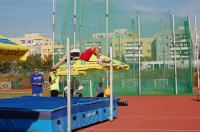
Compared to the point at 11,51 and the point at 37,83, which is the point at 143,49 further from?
the point at 11,51

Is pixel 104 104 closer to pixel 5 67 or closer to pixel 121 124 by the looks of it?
pixel 121 124

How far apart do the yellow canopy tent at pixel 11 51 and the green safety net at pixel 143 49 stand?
2075 centimetres

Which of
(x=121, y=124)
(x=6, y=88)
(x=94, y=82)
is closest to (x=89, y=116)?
(x=121, y=124)

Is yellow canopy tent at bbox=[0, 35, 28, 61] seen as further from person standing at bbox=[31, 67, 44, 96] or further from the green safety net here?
the green safety net

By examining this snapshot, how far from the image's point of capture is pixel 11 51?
842 cm

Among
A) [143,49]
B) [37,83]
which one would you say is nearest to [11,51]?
[37,83]

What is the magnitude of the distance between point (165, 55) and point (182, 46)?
1464 mm

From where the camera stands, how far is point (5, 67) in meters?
78.2

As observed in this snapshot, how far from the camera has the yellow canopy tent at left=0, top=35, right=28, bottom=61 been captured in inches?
322

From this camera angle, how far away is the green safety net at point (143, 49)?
1185 inches

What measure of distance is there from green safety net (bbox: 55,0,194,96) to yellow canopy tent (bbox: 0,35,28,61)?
68.1 ft

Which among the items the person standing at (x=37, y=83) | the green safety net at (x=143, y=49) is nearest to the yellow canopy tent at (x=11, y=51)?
the person standing at (x=37, y=83)

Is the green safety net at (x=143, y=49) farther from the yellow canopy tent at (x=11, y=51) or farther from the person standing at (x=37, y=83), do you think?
the yellow canopy tent at (x=11, y=51)

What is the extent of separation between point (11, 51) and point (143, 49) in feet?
80.9
